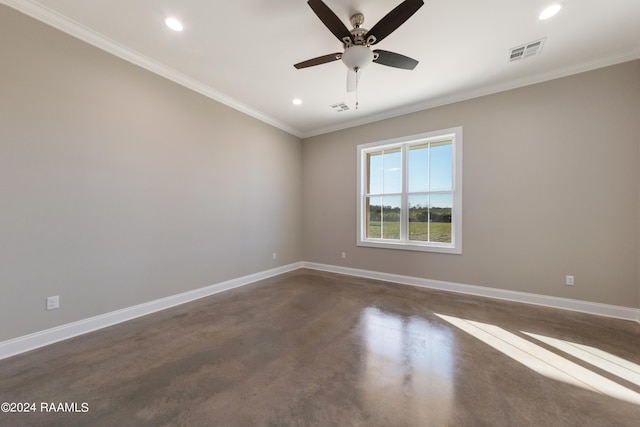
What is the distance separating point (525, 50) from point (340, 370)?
3.90m

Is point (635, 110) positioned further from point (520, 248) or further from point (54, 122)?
A: point (54, 122)

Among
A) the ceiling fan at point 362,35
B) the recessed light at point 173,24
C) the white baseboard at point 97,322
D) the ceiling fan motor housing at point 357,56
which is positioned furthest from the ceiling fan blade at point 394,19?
the white baseboard at point 97,322

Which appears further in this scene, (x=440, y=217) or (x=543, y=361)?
(x=440, y=217)

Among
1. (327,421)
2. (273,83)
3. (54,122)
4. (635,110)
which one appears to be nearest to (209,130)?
(273,83)

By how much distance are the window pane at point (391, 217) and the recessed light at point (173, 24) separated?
3.83 meters

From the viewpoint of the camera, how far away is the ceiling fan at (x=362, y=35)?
176 cm

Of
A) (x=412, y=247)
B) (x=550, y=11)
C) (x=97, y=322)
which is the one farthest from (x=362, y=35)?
(x=97, y=322)

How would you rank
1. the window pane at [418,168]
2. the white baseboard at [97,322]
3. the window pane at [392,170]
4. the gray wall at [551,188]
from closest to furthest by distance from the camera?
1. the white baseboard at [97,322]
2. the gray wall at [551,188]
3. the window pane at [418,168]
4. the window pane at [392,170]

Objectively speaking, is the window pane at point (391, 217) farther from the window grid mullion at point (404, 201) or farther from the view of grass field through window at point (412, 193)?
the window grid mullion at point (404, 201)

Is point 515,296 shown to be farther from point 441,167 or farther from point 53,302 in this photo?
point 53,302

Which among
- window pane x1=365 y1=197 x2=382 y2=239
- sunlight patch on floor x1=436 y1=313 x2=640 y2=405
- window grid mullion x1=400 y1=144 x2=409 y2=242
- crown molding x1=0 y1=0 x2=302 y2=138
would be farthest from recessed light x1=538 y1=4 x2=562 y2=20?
crown molding x1=0 y1=0 x2=302 y2=138

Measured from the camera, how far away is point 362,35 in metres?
2.11

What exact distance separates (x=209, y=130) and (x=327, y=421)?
149 inches

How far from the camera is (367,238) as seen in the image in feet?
15.4
